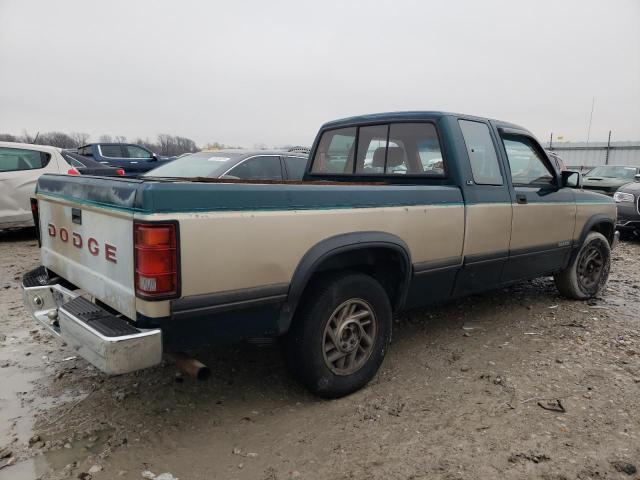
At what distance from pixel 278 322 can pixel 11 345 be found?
104 inches

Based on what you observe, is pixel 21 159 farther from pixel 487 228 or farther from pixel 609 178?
pixel 609 178

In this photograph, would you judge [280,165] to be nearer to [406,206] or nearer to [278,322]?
[406,206]

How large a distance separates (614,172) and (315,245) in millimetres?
14579

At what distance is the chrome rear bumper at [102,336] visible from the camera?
7.13 feet

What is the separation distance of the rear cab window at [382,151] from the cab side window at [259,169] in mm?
1856

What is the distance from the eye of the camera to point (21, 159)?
7902 millimetres

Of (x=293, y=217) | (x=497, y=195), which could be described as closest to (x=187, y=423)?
(x=293, y=217)

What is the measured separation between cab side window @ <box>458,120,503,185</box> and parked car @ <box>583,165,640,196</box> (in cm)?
1100

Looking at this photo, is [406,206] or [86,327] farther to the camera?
[406,206]

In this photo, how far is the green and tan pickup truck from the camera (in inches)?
88.9

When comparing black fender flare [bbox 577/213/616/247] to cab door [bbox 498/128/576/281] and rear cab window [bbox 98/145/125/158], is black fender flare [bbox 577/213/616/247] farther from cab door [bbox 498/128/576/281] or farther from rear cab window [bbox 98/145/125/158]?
rear cab window [bbox 98/145/125/158]

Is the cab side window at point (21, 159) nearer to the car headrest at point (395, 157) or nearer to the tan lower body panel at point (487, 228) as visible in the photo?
the car headrest at point (395, 157)

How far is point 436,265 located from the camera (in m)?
3.51

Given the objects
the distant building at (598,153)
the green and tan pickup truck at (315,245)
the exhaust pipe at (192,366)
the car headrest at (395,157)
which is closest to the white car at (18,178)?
the green and tan pickup truck at (315,245)
